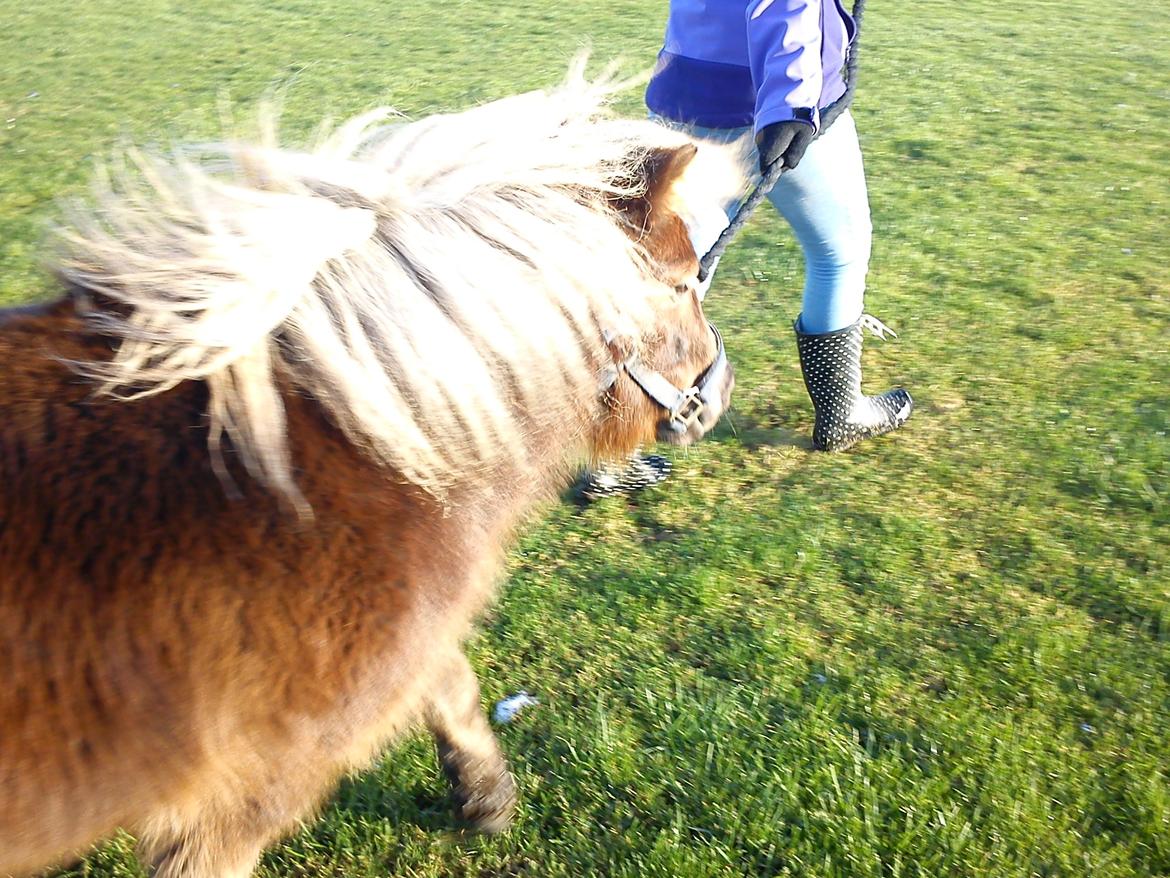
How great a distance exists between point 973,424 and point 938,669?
1.41 metres

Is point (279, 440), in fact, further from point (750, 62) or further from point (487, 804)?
point (750, 62)

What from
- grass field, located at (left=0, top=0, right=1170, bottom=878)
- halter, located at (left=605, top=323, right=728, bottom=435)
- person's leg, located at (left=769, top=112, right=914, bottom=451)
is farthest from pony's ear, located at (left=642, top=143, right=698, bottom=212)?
grass field, located at (left=0, top=0, right=1170, bottom=878)

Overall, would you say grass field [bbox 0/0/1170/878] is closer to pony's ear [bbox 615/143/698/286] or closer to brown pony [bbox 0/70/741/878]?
brown pony [bbox 0/70/741/878]

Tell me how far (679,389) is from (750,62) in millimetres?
1163

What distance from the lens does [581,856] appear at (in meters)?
2.21

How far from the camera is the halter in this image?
208 cm

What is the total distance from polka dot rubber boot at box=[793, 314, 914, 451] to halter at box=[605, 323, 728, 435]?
1148mm

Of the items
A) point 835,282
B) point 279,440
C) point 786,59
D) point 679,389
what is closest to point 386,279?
point 279,440

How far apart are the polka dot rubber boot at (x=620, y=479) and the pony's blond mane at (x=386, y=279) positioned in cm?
150

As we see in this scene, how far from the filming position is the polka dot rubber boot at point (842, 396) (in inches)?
135

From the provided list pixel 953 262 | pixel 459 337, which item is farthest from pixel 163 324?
pixel 953 262

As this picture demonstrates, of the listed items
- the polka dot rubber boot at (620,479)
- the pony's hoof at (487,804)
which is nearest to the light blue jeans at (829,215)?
the polka dot rubber boot at (620,479)

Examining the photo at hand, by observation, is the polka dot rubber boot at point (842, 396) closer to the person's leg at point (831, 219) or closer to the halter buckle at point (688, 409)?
the person's leg at point (831, 219)

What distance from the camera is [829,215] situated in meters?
3.08
